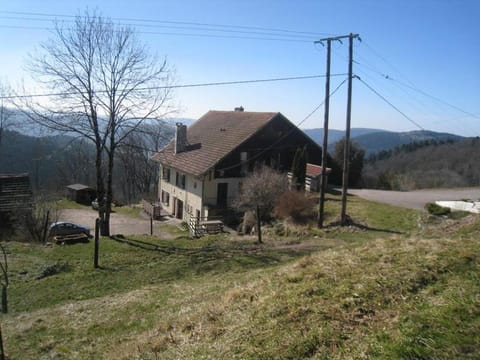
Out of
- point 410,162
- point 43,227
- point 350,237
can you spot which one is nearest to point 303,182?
point 350,237

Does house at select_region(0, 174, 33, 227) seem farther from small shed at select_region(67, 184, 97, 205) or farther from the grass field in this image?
small shed at select_region(67, 184, 97, 205)

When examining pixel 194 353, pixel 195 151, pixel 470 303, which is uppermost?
pixel 195 151

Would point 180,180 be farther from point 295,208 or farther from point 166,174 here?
point 295,208

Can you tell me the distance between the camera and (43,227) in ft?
88.8

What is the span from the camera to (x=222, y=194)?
31.7 meters

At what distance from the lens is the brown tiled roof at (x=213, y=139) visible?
32.0 metres

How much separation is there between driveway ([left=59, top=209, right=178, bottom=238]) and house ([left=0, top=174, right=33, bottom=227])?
168 inches

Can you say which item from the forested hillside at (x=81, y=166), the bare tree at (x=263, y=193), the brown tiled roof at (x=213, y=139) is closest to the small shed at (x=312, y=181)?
the brown tiled roof at (x=213, y=139)

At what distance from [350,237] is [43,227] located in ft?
65.8

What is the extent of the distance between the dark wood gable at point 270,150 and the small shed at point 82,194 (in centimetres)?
2234

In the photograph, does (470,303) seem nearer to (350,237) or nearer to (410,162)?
(350,237)

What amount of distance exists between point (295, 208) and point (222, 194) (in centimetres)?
932

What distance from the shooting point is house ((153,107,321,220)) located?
3114cm

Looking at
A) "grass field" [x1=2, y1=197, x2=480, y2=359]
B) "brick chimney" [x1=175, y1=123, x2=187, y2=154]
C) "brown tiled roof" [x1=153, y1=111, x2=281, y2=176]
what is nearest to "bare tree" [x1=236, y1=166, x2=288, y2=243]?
"brown tiled roof" [x1=153, y1=111, x2=281, y2=176]
